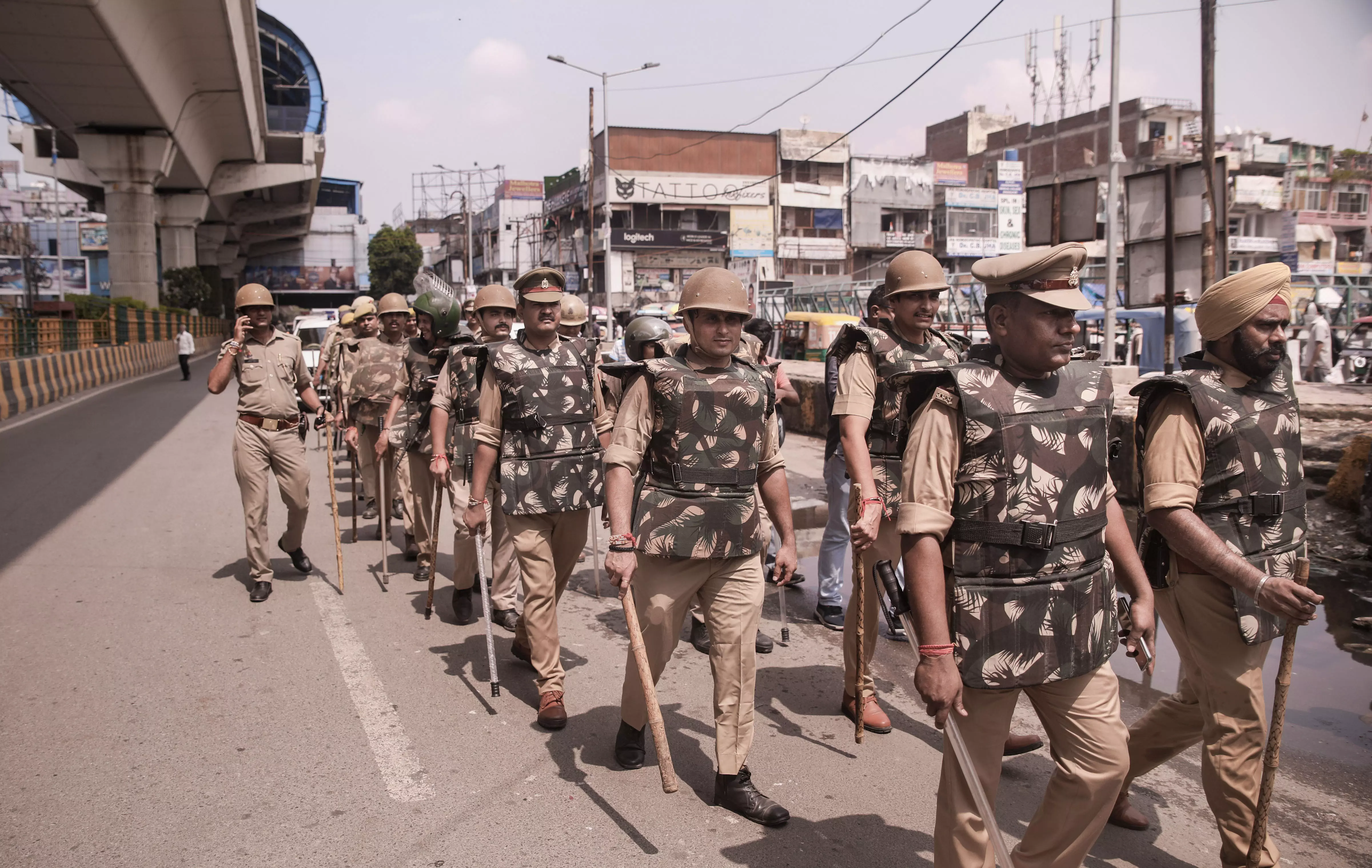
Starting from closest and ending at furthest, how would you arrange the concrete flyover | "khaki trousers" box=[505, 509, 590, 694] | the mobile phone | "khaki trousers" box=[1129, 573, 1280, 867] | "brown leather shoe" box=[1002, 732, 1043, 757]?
the mobile phone, "khaki trousers" box=[1129, 573, 1280, 867], "brown leather shoe" box=[1002, 732, 1043, 757], "khaki trousers" box=[505, 509, 590, 694], the concrete flyover

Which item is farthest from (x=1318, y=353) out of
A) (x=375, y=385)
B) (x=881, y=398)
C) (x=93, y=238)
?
(x=93, y=238)

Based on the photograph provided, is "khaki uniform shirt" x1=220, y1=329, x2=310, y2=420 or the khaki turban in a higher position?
the khaki turban

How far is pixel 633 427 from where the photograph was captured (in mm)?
3898

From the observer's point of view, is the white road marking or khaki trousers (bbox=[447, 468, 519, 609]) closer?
the white road marking

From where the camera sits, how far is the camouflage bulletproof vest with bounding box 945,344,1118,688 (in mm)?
2643

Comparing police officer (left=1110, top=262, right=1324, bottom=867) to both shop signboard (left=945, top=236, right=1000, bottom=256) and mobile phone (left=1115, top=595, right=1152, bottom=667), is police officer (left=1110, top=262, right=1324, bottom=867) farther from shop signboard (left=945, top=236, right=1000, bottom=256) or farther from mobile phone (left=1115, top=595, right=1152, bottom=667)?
shop signboard (left=945, top=236, right=1000, bottom=256)

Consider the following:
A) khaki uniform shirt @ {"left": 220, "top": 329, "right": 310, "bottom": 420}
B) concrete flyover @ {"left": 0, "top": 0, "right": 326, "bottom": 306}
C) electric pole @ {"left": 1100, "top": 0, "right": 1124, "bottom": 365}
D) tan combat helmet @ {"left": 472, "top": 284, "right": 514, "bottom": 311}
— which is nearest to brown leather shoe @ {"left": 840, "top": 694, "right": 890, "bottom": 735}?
tan combat helmet @ {"left": 472, "top": 284, "right": 514, "bottom": 311}

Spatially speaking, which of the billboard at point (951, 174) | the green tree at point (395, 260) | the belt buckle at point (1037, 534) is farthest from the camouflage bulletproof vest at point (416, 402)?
the green tree at point (395, 260)

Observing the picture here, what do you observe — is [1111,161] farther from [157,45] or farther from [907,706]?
[157,45]

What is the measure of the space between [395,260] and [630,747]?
82961mm

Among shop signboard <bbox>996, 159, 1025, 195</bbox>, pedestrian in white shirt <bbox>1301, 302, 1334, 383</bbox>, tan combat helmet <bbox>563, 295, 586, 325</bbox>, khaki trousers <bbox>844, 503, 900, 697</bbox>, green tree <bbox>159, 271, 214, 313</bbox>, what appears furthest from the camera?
shop signboard <bbox>996, 159, 1025, 195</bbox>

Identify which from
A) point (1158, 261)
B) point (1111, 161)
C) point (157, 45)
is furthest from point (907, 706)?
point (157, 45)

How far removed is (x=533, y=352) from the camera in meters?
5.13

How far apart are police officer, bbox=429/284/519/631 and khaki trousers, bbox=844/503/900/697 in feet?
6.28
